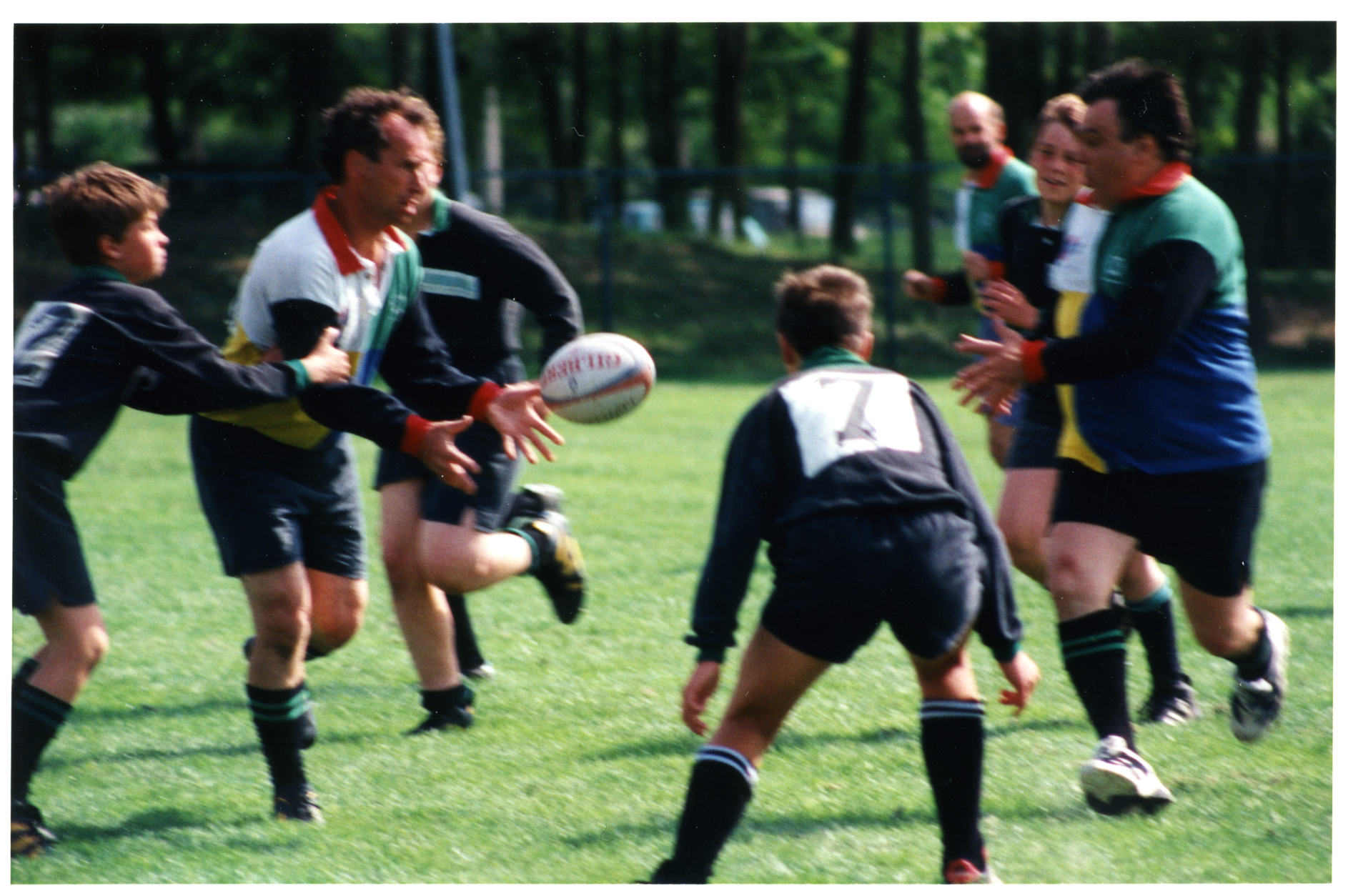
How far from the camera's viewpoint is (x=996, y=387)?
12.3ft

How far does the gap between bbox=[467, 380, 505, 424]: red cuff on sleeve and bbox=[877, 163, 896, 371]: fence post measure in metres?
14.2

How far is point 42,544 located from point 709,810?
176 cm

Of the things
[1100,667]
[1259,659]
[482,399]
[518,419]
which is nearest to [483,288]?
[482,399]

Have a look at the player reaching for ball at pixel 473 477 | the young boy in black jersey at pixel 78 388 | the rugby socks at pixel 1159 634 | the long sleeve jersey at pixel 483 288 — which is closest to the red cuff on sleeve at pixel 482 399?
the player reaching for ball at pixel 473 477

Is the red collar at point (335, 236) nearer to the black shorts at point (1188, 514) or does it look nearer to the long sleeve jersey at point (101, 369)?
the long sleeve jersey at point (101, 369)

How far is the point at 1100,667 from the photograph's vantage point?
3.83 meters

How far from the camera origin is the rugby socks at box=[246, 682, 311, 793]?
12.6ft

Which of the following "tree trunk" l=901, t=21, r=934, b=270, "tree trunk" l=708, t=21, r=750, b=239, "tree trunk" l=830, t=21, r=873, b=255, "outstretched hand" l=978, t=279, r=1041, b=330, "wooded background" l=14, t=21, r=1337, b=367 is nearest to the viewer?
"outstretched hand" l=978, t=279, r=1041, b=330

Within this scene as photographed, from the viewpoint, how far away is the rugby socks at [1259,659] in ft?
13.4

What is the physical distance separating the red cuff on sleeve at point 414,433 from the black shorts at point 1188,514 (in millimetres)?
1801

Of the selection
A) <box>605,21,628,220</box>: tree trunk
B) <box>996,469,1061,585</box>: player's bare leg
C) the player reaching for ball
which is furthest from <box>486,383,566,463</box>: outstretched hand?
<box>605,21,628,220</box>: tree trunk

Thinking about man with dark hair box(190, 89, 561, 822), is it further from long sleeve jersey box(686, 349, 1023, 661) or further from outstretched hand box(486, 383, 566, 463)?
long sleeve jersey box(686, 349, 1023, 661)

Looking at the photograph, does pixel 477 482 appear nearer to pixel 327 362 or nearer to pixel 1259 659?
pixel 327 362

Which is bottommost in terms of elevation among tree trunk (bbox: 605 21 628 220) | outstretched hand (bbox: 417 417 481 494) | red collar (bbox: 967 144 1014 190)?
outstretched hand (bbox: 417 417 481 494)
